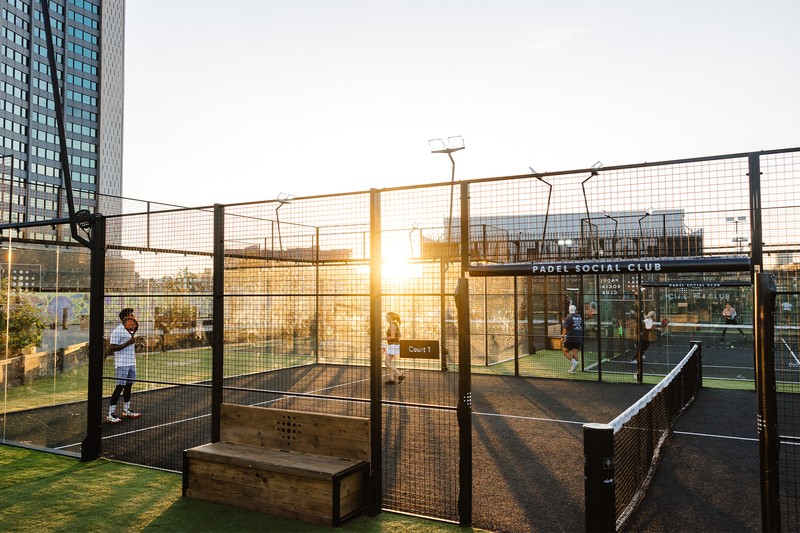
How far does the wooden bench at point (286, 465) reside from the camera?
568 centimetres

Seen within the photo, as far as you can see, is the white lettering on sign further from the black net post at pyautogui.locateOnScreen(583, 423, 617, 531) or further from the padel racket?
the padel racket

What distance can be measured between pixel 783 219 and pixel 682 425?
6.66 m

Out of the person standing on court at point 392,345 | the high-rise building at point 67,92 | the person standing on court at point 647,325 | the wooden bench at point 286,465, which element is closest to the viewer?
the wooden bench at point 286,465

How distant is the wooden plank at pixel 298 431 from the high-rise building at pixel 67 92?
8656 centimetres

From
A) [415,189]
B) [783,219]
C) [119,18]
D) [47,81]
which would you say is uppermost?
[119,18]

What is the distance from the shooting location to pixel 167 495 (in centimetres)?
654

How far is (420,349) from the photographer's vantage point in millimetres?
5910

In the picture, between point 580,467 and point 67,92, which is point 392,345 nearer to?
point 580,467

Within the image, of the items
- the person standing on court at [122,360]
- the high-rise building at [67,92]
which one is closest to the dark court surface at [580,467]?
the person standing on court at [122,360]

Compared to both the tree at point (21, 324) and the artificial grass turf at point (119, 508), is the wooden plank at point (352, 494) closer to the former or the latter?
the artificial grass turf at point (119, 508)

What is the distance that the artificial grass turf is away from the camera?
18.5 ft

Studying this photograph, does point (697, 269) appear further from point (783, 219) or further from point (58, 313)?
point (58, 313)

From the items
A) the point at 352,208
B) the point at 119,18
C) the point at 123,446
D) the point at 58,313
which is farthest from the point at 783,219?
the point at 119,18

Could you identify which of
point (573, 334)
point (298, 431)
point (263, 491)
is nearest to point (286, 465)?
point (263, 491)
